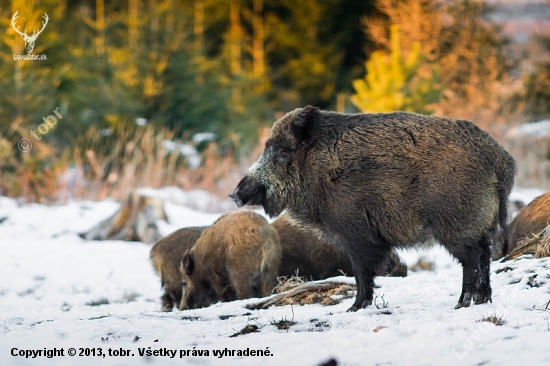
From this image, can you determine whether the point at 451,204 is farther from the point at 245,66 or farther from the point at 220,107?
the point at 245,66

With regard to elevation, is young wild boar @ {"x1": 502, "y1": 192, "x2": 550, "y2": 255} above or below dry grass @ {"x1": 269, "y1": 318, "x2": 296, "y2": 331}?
above

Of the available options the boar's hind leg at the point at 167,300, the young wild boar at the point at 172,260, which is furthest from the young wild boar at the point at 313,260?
the boar's hind leg at the point at 167,300

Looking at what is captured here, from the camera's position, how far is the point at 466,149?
16.7 ft

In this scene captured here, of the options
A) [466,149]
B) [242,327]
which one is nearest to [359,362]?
[242,327]

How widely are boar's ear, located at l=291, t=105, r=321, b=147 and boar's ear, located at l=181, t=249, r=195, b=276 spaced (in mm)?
2558

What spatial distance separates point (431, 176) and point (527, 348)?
1.52 meters

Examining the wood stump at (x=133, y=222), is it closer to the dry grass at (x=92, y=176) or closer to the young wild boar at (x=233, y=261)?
the dry grass at (x=92, y=176)

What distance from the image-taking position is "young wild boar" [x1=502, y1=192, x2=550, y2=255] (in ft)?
23.2

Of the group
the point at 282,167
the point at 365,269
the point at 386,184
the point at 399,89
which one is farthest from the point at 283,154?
the point at 399,89

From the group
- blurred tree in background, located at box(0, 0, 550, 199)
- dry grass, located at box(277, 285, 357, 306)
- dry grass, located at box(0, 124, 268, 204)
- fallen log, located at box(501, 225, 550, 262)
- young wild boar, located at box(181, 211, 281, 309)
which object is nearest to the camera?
dry grass, located at box(277, 285, 357, 306)

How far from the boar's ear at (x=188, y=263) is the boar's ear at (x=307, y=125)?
2558mm

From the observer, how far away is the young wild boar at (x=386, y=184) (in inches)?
197

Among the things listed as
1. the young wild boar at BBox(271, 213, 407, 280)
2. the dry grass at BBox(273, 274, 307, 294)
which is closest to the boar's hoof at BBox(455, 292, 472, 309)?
the dry grass at BBox(273, 274, 307, 294)

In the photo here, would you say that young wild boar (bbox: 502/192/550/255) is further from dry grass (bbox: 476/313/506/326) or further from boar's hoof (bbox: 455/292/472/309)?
dry grass (bbox: 476/313/506/326)
